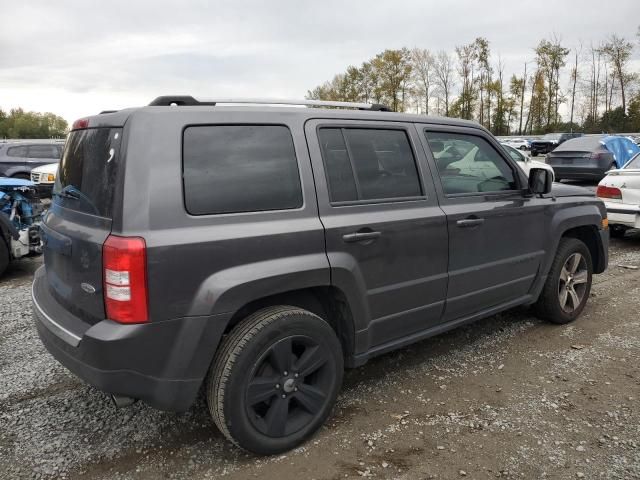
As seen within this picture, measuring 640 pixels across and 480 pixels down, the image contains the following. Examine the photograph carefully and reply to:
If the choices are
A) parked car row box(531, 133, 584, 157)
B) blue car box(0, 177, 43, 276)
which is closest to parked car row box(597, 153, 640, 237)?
blue car box(0, 177, 43, 276)

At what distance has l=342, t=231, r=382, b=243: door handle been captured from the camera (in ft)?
9.18

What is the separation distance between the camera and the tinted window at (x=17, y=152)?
15.0 m

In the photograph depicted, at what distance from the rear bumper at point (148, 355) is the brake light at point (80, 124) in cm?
108

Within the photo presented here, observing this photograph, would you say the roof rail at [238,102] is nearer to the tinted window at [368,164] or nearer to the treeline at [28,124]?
the tinted window at [368,164]

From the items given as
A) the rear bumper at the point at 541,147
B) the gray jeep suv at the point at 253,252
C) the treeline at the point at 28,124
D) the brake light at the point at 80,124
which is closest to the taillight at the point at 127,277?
the gray jeep suv at the point at 253,252

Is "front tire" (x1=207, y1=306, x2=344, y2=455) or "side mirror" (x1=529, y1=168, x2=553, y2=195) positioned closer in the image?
"front tire" (x1=207, y1=306, x2=344, y2=455)

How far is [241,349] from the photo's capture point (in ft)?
7.97

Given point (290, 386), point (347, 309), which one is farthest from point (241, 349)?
point (347, 309)

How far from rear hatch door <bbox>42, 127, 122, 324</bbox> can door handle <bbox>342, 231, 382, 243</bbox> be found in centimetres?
123

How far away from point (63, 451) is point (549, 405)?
292cm

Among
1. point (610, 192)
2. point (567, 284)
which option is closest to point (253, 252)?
point (567, 284)

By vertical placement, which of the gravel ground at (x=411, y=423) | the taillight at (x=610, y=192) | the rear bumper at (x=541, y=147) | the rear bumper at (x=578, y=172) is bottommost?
the gravel ground at (x=411, y=423)

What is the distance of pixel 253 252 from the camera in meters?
2.45

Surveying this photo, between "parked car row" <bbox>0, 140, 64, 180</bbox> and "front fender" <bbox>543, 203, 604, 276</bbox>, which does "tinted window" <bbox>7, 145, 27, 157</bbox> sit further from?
"front fender" <bbox>543, 203, 604, 276</bbox>
